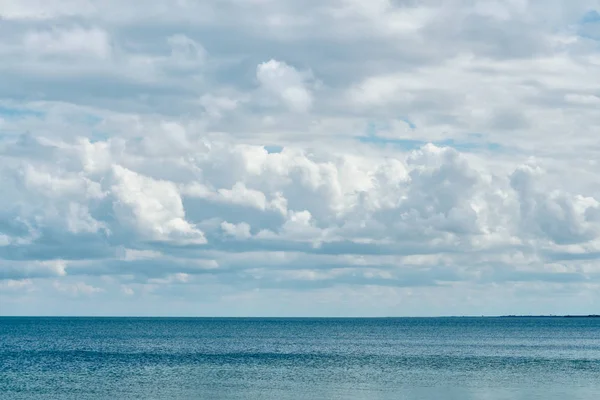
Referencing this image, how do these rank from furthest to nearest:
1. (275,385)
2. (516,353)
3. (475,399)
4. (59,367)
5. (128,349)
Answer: (128,349)
(516,353)
(59,367)
(275,385)
(475,399)

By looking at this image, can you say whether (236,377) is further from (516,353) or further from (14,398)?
(516,353)

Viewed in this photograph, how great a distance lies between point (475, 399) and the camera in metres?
74.1

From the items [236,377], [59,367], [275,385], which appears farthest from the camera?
[59,367]

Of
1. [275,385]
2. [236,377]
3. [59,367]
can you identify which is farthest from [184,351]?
[275,385]

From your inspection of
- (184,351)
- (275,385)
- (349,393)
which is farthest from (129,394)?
(184,351)

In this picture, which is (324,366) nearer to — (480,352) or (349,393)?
(349,393)

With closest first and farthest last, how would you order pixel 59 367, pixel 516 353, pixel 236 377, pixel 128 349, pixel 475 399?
1. pixel 475 399
2. pixel 236 377
3. pixel 59 367
4. pixel 516 353
5. pixel 128 349

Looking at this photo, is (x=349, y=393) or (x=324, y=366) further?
(x=324, y=366)

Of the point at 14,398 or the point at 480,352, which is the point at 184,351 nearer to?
the point at 480,352

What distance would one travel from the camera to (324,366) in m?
108

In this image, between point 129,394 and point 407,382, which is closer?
point 129,394

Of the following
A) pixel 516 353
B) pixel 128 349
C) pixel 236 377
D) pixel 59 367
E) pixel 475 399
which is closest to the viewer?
pixel 475 399

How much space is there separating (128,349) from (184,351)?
12696 millimetres

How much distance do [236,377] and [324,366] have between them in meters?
18.1
